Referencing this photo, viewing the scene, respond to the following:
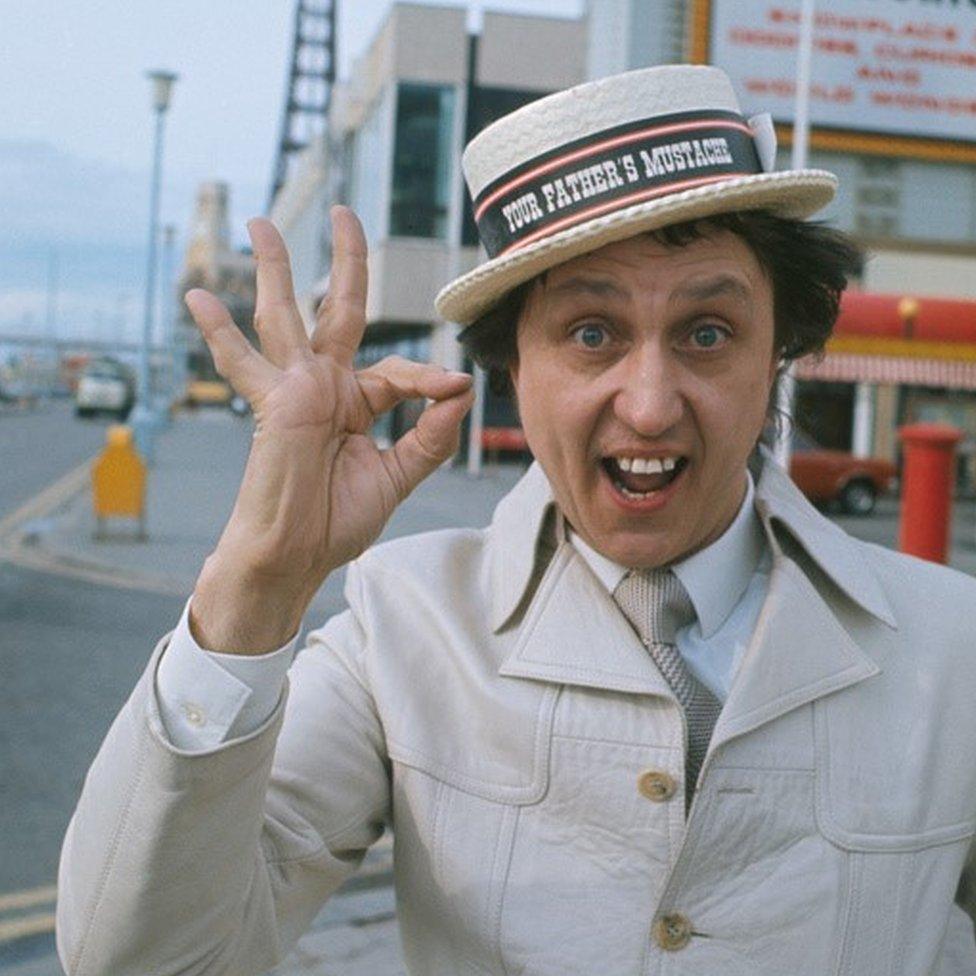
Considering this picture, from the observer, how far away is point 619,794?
1646mm

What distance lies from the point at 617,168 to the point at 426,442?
0.36 meters

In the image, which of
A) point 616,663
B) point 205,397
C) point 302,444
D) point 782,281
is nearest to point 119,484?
point 782,281

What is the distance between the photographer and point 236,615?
144 cm

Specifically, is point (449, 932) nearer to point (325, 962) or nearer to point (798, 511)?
point (798, 511)

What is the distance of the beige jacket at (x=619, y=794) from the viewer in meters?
1.62

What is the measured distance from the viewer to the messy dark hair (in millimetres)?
1732

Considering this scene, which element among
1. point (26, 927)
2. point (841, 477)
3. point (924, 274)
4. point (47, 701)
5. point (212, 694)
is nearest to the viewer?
point (212, 694)

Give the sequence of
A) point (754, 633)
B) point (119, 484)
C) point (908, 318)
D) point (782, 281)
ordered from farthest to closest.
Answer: point (908, 318)
point (119, 484)
point (782, 281)
point (754, 633)

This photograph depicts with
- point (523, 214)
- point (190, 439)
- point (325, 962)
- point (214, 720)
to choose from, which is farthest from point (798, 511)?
point (190, 439)

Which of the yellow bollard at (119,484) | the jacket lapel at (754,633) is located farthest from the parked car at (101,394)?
the jacket lapel at (754,633)

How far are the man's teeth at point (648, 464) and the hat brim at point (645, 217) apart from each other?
0.75 feet

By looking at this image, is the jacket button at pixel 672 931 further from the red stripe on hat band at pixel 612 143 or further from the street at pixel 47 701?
the street at pixel 47 701

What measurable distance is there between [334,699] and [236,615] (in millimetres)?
317

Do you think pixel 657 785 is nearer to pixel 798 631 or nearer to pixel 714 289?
pixel 798 631
